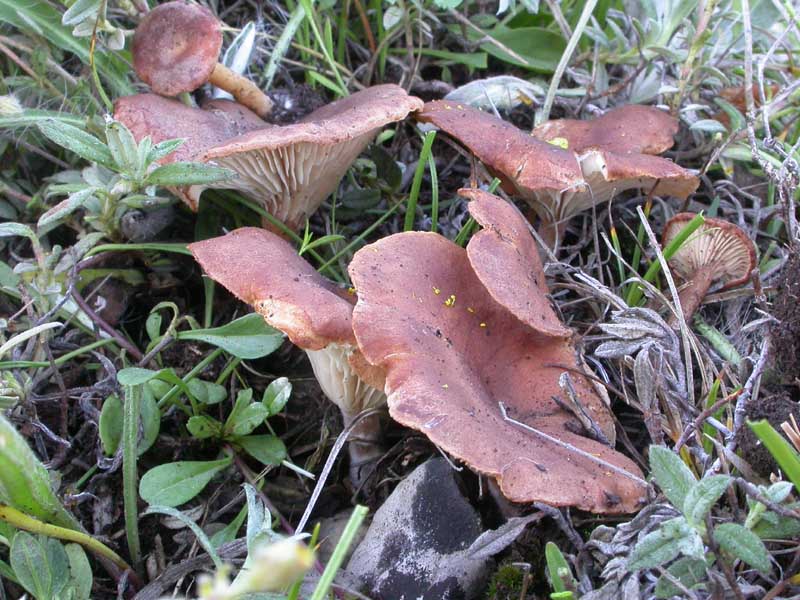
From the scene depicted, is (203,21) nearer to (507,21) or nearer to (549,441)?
(507,21)

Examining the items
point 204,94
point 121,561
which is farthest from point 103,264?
point 121,561

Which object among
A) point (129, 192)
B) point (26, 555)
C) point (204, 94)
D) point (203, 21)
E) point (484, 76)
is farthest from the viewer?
point (484, 76)

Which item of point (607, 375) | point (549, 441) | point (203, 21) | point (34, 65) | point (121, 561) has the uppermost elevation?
point (203, 21)

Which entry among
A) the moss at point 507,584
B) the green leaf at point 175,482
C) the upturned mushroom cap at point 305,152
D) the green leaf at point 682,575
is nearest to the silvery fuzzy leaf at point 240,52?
the upturned mushroom cap at point 305,152

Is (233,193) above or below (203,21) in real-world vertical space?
below

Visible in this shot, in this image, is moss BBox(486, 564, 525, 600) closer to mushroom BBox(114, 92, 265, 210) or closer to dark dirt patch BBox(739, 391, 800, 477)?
dark dirt patch BBox(739, 391, 800, 477)

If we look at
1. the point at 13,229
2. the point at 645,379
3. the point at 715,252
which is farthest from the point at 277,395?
the point at 715,252

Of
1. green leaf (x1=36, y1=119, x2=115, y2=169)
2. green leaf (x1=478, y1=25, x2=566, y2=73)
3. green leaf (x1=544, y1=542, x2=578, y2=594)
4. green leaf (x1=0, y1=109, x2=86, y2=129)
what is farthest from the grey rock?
green leaf (x1=478, y1=25, x2=566, y2=73)
